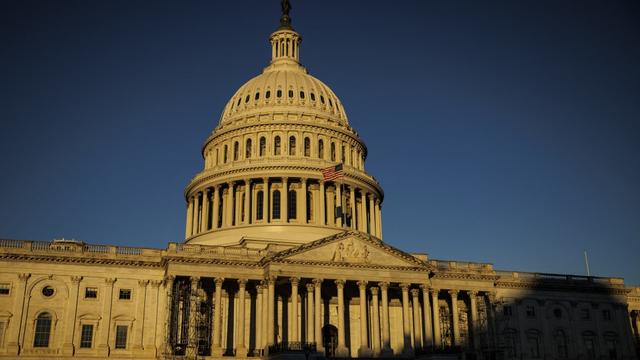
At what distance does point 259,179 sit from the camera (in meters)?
91.6

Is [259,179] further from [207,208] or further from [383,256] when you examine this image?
[383,256]

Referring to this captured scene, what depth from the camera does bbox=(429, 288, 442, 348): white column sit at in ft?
246

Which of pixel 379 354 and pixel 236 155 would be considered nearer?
pixel 379 354

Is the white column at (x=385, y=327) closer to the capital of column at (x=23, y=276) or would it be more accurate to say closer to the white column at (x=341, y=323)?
the white column at (x=341, y=323)

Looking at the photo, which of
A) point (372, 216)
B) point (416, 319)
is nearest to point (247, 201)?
point (372, 216)

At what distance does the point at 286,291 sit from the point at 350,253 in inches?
309

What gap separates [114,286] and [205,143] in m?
36.1

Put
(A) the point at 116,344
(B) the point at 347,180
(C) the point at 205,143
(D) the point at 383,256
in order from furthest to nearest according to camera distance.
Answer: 1. (C) the point at 205,143
2. (B) the point at 347,180
3. (D) the point at 383,256
4. (A) the point at 116,344

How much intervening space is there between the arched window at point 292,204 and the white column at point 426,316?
2179cm

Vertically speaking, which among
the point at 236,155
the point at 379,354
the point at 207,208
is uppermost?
the point at 236,155

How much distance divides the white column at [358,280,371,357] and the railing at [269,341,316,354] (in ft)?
18.7

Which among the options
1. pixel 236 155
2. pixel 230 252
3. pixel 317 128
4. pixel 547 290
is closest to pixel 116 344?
pixel 230 252

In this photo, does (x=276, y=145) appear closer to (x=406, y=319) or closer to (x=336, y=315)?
(x=336, y=315)

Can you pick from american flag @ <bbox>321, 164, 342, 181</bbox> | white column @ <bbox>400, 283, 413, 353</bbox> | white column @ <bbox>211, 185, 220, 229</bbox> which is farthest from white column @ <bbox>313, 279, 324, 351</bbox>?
white column @ <bbox>211, 185, 220, 229</bbox>
